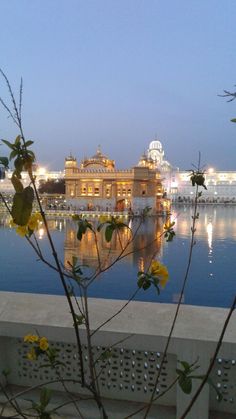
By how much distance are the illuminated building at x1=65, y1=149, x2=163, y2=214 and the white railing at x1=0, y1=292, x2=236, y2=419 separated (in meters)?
33.0

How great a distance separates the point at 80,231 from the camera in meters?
1.01

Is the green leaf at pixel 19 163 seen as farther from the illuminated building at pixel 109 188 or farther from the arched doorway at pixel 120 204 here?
the arched doorway at pixel 120 204

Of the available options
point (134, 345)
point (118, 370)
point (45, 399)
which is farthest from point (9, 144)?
point (118, 370)

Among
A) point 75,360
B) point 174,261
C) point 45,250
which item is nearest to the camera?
point 75,360

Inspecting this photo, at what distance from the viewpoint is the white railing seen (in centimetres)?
211

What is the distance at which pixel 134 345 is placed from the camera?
2.17m

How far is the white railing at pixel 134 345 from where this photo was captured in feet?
6.91

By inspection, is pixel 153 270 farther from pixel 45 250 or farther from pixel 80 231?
pixel 45 250

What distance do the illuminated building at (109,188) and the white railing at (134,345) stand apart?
1299 inches

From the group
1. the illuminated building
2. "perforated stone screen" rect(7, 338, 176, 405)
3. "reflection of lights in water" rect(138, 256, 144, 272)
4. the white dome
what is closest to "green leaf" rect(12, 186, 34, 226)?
"perforated stone screen" rect(7, 338, 176, 405)

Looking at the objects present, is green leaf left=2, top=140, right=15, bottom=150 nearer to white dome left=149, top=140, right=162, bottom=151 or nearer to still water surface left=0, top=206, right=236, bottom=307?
still water surface left=0, top=206, right=236, bottom=307

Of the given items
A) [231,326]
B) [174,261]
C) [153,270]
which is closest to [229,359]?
[231,326]

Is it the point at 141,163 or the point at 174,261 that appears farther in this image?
the point at 141,163

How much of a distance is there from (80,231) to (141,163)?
137 feet
